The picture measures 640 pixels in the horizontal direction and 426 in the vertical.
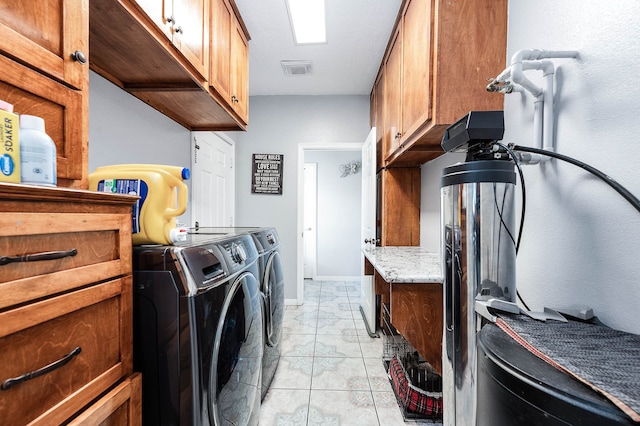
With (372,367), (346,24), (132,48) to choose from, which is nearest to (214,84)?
(132,48)

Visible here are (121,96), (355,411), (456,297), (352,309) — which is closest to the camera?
(456,297)

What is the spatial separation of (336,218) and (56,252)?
4.22 m

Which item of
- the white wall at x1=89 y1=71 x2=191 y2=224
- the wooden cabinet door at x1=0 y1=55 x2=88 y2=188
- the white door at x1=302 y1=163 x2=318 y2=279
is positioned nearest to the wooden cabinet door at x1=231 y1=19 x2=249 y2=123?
the white wall at x1=89 y1=71 x2=191 y2=224

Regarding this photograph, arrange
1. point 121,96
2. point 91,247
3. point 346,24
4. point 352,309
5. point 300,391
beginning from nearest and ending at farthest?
point 91,247, point 121,96, point 300,391, point 346,24, point 352,309

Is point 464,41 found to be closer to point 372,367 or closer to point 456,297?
point 456,297

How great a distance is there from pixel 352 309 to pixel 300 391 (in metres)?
1.60

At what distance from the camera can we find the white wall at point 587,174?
657 mm

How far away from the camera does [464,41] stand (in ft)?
4.02

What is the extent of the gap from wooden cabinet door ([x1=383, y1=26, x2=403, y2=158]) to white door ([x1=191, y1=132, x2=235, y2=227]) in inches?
64.9

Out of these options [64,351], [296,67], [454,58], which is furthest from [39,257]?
[296,67]

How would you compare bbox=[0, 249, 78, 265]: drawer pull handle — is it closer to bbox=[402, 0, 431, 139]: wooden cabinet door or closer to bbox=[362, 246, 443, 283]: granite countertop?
bbox=[362, 246, 443, 283]: granite countertop

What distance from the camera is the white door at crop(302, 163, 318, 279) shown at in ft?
15.2

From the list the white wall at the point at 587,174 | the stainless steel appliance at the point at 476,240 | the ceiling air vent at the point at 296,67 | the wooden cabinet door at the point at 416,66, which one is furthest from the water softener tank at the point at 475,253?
the ceiling air vent at the point at 296,67

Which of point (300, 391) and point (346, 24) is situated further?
point (346, 24)
